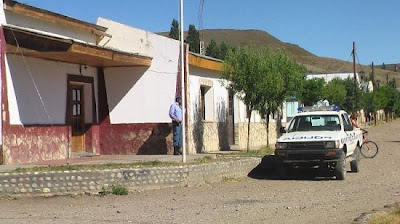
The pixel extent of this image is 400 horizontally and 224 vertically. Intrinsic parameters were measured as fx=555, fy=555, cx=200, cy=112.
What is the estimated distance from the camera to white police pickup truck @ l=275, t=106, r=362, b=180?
551 inches

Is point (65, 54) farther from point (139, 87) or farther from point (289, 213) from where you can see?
point (289, 213)

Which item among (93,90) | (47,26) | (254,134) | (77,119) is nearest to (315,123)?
(93,90)

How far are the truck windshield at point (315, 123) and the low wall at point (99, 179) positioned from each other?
2.92m

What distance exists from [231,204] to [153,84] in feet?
26.7

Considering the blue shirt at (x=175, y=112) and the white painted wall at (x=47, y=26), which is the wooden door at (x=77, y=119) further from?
the blue shirt at (x=175, y=112)

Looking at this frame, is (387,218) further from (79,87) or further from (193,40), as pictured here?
(193,40)

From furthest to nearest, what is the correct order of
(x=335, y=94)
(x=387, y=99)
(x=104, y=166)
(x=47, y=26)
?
(x=387, y=99)
(x=335, y=94)
(x=47, y=26)
(x=104, y=166)

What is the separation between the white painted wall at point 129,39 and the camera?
17.7 meters

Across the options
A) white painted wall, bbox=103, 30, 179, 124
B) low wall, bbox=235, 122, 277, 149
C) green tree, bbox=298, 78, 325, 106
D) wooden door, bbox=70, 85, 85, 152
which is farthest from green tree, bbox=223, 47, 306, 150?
green tree, bbox=298, 78, 325, 106

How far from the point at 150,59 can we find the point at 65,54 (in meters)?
3.63

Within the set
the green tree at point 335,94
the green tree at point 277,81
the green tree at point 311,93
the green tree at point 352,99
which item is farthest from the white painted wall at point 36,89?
the green tree at point 352,99

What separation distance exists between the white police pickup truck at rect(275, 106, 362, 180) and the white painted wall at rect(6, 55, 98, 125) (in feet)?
21.3

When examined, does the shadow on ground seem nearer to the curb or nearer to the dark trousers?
the dark trousers

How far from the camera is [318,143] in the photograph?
46.1 ft
